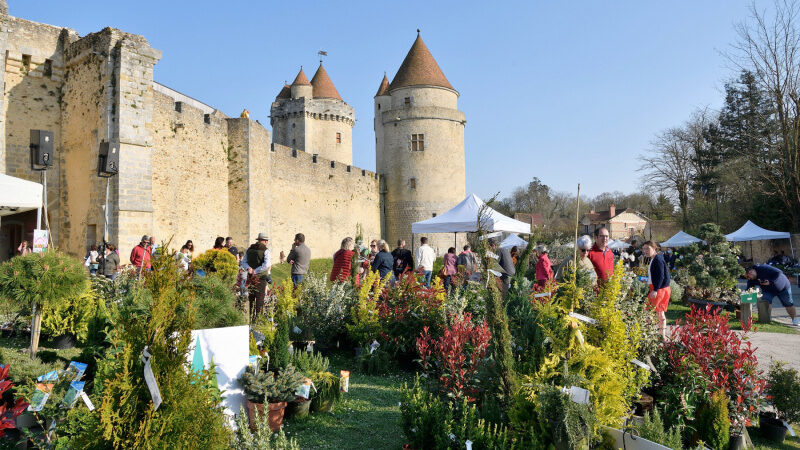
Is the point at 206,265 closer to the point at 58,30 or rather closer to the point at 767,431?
the point at 767,431

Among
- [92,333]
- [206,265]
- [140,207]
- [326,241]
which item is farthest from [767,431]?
[326,241]

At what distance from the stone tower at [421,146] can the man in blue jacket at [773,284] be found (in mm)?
20680

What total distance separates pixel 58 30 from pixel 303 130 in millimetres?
22168

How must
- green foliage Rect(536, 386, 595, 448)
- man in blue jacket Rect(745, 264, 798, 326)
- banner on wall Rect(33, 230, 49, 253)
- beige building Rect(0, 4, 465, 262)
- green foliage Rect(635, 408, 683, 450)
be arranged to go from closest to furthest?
1. green foliage Rect(536, 386, 595, 448)
2. green foliage Rect(635, 408, 683, 450)
3. banner on wall Rect(33, 230, 49, 253)
4. man in blue jacket Rect(745, 264, 798, 326)
5. beige building Rect(0, 4, 465, 262)

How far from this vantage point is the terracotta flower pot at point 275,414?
12.3ft

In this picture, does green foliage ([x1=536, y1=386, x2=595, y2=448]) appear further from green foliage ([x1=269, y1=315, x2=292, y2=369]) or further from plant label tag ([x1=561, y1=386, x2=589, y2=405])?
green foliage ([x1=269, y1=315, x2=292, y2=369])

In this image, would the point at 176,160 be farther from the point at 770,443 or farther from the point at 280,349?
the point at 770,443

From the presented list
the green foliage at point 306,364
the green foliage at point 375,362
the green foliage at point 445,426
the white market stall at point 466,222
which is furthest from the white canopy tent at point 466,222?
the green foliage at point 445,426

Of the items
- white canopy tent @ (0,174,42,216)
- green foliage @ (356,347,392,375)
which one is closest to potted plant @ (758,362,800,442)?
green foliage @ (356,347,392,375)

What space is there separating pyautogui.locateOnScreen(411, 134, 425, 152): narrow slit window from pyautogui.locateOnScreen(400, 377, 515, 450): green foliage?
89.4 feet

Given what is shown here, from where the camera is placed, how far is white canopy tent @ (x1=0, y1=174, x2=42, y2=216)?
629cm

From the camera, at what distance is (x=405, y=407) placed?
3508 mm

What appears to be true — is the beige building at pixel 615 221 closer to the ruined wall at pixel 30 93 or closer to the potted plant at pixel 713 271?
the potted plant at pixel 713 271

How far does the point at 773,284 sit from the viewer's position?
A: 952 centimetres
